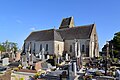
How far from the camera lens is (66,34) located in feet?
144

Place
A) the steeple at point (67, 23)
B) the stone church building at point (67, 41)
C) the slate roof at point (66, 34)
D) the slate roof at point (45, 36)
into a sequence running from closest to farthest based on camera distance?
the stone church building at point (67, 41)
the slate roof at point (66, 34)
the slate roof at point (45, 36)
the steeple at point (67, 23)

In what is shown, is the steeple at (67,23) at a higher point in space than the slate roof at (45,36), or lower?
higher

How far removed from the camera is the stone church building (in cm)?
3984

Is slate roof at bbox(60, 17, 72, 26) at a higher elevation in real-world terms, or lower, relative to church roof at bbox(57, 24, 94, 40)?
higher

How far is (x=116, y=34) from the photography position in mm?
45906

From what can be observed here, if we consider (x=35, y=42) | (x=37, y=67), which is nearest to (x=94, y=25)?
(x=35, y=42)

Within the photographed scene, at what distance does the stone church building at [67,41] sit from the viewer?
131 ft

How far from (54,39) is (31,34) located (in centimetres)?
1148

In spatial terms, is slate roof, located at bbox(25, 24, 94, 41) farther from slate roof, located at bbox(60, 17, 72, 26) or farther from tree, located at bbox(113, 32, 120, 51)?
tree, located at bbox(113, 32, 120, 51)

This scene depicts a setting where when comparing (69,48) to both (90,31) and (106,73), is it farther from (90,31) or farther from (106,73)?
(106,73)

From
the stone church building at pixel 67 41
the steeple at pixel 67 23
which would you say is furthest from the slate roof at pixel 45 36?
the steeple at pixel 67 23

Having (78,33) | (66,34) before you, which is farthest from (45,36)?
(78,33)

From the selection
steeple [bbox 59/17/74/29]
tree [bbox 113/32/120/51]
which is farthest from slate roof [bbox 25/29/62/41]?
tree [bbox 113/32/120/51]

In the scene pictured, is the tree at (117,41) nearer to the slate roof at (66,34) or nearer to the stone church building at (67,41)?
the stone church building at (67,41)
